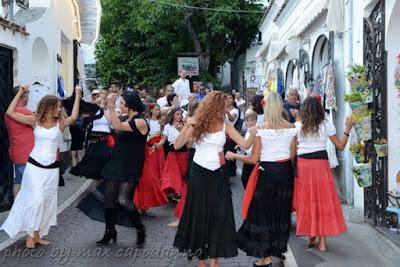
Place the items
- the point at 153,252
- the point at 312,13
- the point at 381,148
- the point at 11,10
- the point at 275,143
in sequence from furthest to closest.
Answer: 1. the point at 312,13
2. the point at 11,10
3. the point at 381,148
4. the point at 153,252
5. the point at 275,143

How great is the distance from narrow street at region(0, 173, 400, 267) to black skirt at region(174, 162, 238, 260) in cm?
53

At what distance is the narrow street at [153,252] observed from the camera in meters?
5.79

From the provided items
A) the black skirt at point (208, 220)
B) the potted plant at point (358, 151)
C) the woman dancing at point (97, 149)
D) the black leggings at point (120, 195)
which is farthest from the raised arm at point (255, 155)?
the woman dancing at point (97, 149)

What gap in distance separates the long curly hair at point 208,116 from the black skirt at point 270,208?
2.30ft

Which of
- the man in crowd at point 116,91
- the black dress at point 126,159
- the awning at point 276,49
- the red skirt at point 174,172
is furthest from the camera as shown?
the awning at point 276,49

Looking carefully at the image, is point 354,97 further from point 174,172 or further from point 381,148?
point 174,172

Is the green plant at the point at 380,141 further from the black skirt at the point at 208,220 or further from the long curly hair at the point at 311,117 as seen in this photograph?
the black skirt at the point at 208,220

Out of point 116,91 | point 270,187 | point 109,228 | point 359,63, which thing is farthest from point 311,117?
point 116,91

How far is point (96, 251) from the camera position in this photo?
20.5 ft

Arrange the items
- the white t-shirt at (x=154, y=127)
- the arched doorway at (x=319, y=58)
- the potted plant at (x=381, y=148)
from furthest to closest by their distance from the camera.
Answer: the arched doorway at (x=319, y=58)
the white t-shirt at (x=154, y=127)
the potted plant at (x=381, y=148)

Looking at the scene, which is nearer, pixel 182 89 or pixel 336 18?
pixel 336 18

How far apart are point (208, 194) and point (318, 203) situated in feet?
4.97

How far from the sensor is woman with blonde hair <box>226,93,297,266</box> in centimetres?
540

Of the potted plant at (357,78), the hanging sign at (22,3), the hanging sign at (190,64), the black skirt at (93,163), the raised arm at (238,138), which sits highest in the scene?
the hanging sign at (190,64)
